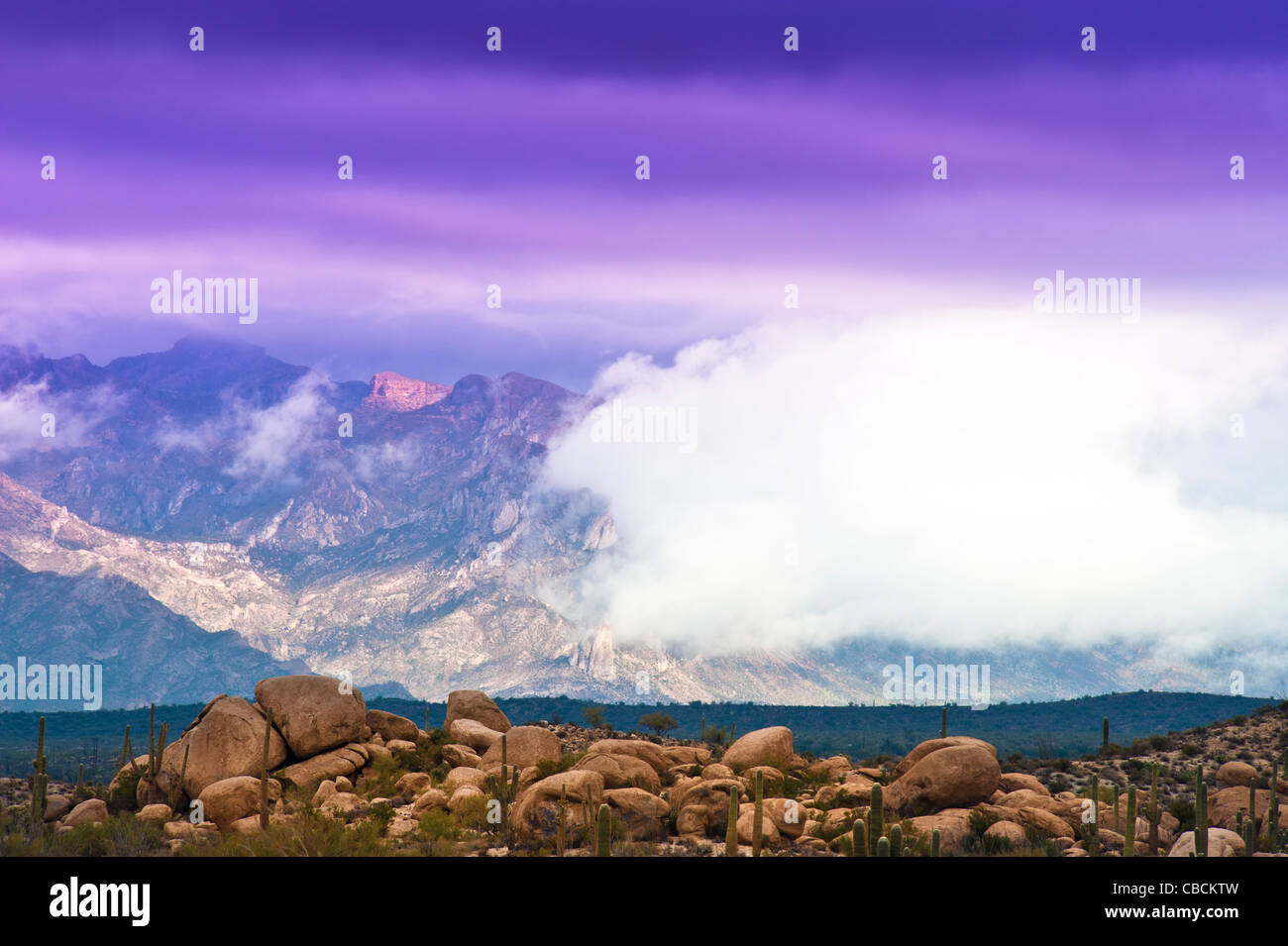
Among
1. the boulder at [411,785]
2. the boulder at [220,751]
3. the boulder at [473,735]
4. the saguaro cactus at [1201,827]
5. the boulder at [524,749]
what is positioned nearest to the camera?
the saguaro cactus at [1201,827]

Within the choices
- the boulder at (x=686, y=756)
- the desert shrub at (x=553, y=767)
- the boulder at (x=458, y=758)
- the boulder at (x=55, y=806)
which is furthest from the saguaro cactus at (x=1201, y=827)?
the boulder at (x=55, y=806)

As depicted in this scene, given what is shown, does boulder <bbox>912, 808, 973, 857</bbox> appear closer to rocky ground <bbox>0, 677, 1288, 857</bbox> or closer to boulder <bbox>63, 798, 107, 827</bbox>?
rocky ground <bbox>0, 677, 1288, 857</bbox>

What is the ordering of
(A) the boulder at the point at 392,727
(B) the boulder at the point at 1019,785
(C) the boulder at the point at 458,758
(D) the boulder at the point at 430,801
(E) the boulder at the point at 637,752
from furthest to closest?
1. (A) the boulder at the point at 392,727
2. (C) the boulder at the point at 458,758
3. (E) the boulder at the point at 637,752
4. (B) the boulder at the point at 1019,785
5. (D) the boulder at the point at 430,801

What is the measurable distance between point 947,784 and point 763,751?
33.1 ft

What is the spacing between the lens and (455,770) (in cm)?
4509

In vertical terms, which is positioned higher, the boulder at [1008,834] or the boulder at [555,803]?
the boulder at [555,803]

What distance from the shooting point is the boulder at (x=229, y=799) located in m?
40.7

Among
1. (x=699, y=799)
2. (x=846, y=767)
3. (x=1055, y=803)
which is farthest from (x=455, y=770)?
(x=1055, y=803)

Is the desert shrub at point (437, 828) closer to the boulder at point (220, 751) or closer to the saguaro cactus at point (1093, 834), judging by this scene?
the boulder at point (220, 751)

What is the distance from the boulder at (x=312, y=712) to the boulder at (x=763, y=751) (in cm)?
1589

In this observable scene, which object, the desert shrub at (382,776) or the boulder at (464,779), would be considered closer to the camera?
the boulder at (464,779)

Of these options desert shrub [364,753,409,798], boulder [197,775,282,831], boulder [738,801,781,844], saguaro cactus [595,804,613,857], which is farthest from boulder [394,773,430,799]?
saguaro cactus [595,804,613,857]
